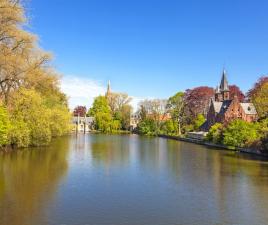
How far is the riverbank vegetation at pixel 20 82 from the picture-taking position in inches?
1140

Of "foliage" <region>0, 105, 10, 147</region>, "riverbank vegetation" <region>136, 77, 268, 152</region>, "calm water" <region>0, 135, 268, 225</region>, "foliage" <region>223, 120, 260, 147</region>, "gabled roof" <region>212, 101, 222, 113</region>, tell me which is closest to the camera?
"calm water" <region>0, 135, 268, 225</region>

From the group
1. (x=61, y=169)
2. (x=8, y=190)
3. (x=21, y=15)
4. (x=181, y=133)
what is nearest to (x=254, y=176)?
(x=61, y=169)

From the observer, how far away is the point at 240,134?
42.7 metres

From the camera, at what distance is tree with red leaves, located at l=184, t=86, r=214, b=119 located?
7950 centimetres

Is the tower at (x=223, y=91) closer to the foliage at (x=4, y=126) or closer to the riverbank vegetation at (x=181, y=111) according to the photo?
the riverbank vegetation at (x=181, y=111)

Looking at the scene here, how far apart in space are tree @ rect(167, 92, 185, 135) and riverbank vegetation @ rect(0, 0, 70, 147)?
153ft

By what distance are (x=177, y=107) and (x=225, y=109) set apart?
1929 cm

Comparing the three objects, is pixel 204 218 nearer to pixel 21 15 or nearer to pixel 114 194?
pixel 114 194

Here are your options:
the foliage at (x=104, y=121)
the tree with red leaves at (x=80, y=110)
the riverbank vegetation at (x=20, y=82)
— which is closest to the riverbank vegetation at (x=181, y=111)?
the foliage at (x=104, y=121)

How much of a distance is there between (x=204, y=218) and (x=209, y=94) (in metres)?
67.8

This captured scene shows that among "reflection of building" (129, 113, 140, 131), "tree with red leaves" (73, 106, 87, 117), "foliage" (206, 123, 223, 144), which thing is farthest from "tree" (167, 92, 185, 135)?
"tree with red leaves" (73, 106, 87, 117)

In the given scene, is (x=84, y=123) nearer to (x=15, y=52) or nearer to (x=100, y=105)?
(x=100, y=105)

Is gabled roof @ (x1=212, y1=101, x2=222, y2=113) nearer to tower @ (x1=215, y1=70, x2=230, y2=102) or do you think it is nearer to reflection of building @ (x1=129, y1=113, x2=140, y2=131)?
tower @ (x1=215, y1=70, x2=230, y2=102)

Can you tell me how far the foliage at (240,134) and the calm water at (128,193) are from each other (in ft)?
47.7
